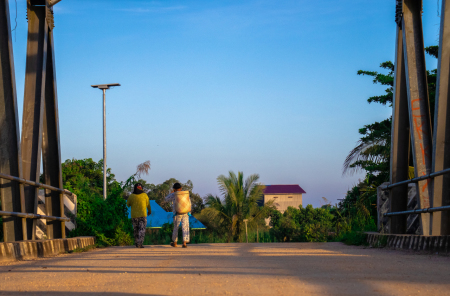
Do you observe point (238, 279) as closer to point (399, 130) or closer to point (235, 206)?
point (399, 130)

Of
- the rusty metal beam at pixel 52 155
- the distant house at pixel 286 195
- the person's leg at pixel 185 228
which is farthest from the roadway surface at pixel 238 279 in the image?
the distant house at pixel 286 195

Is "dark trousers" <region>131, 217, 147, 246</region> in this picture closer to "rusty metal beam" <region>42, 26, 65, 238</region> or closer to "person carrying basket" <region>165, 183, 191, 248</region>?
"person carrying basket" <region>165, 183, 191, 248</region>

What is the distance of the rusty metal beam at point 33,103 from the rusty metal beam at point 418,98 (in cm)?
586

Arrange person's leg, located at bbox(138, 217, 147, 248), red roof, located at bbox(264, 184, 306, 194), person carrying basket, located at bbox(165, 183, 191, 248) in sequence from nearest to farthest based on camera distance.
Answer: person's leg, located at bbox(138, 217, 147, 248) < person carrying basket, located at bbox(165, 183, 191, 248) < red roof, located at bbox(264, 184, 306, 194)

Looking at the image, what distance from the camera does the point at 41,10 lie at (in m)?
8.98

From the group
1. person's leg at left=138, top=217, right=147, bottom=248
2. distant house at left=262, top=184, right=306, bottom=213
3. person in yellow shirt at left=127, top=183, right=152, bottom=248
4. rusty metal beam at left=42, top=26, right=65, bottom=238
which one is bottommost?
distant house at left=262, top=184, right=306, bottom=213

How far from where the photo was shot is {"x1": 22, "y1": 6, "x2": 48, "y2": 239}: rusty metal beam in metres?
8.10

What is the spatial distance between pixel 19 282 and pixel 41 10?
5969mm

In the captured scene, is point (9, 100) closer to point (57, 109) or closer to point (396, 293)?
point (57, 109)

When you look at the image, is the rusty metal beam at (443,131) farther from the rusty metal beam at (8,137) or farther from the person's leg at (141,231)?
the person's leg at (141,231)

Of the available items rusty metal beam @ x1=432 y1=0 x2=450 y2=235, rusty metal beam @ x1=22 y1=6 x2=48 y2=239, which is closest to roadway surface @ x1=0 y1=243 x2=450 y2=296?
rusty metal beam @ x1=432 y1=0 x2=450 y2=235

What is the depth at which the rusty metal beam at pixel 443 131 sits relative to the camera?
691cm

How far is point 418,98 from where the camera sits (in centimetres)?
833

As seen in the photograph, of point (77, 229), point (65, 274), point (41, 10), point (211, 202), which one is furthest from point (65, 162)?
point (65, 274)
